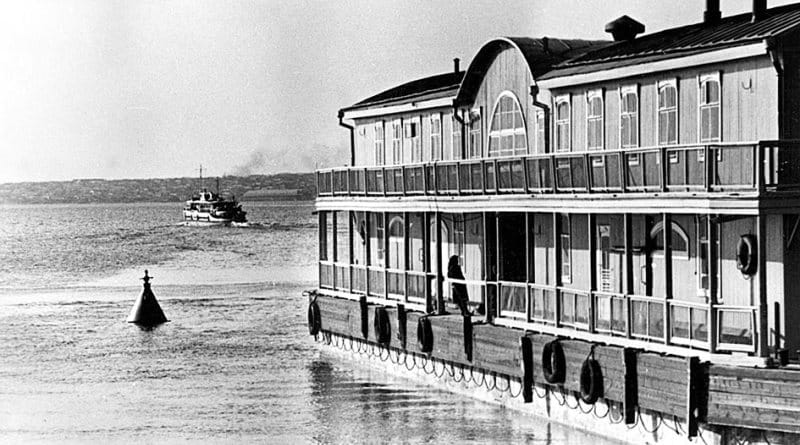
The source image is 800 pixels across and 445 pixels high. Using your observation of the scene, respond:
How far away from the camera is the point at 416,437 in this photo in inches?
1363

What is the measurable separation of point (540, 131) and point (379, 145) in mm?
11817

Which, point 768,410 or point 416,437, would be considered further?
point 416,437

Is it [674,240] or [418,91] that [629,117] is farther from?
[418,91]

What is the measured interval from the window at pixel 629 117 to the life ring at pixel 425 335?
7.42 m

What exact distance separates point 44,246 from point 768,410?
139248mm

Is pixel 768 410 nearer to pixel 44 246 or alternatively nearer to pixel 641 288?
pixel 641 288

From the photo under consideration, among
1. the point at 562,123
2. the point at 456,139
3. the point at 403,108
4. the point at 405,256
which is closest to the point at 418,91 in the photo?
the point at 403,108

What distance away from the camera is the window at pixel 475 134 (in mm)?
43500

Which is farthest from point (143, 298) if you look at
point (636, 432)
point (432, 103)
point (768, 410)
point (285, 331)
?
point (768, 410)

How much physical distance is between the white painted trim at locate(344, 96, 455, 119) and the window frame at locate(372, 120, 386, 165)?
1.47 feet

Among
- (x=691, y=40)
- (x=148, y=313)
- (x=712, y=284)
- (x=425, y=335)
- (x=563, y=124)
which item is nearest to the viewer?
(x=712, y=284)

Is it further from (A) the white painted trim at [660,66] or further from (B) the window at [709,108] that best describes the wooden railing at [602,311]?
(A) the white painted trim at [660,66]

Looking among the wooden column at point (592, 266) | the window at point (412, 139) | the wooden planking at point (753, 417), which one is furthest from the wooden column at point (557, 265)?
the window at point (412, 139)

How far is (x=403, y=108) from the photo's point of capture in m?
48.1
